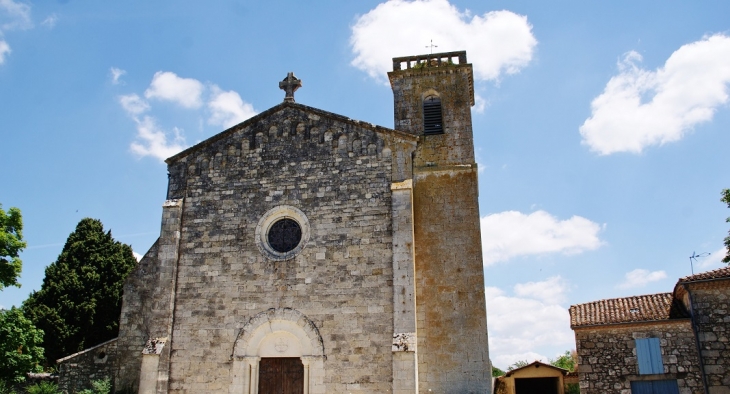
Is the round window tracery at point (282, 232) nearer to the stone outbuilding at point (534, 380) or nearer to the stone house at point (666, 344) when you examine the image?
the stone house at point (666, 344)

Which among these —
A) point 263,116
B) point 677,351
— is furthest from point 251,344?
point 677,351

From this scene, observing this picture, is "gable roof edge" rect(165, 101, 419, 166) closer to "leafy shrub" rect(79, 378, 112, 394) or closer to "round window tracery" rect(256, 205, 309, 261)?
"round window tracery" rect(256, 205, 309, 261)

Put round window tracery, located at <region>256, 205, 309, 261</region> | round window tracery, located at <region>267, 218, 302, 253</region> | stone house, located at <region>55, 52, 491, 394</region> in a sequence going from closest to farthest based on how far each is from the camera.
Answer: stone house, located at <region>55, 52, 491, 394</region>
round window tracery, located at <region>256, 205, 309, 261</region>
round window tracery, located at <region>267, 218, 302, 253</region>

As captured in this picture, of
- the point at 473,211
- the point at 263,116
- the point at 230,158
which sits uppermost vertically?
the point at 263,116

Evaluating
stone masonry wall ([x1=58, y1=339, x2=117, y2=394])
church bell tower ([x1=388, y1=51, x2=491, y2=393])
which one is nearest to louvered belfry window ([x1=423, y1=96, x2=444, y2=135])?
church bell tower ([x1=388, y1=51, x2=491, y2=393])

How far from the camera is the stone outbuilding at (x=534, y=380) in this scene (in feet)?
70.5

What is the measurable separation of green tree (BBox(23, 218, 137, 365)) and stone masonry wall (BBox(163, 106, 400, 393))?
8.59 metres

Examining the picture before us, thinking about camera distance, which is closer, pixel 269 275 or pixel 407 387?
pixel 407 387

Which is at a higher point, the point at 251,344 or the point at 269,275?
the point at 269,275

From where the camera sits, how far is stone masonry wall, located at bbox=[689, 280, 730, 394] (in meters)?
14.7

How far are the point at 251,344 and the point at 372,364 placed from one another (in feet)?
10.1

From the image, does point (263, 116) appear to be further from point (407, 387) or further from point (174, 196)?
point (407, 387)

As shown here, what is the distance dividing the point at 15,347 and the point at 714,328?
1906 centimetres

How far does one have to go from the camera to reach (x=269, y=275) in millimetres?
14648
